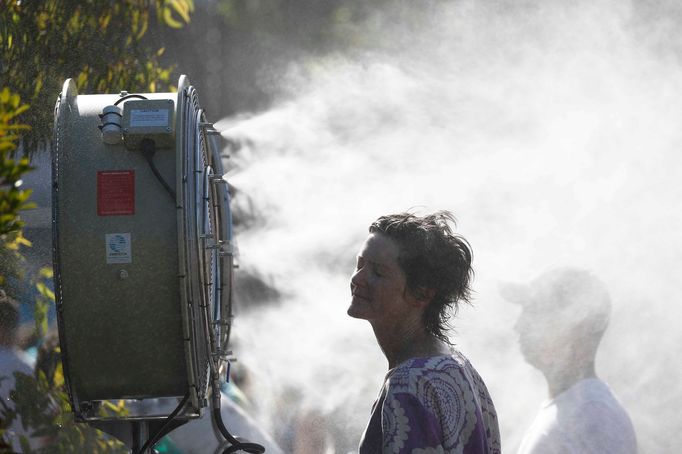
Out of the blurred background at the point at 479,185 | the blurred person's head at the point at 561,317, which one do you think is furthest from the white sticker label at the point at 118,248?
the blurred background at the point at 479,185

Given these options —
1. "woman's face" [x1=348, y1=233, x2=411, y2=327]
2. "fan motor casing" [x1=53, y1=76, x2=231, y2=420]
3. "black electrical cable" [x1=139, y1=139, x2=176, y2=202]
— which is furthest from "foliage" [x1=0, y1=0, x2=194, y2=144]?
"woman's face" [x1=348, y1=233, x2=411, y2=327]

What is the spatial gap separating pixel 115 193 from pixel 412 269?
3.12ft

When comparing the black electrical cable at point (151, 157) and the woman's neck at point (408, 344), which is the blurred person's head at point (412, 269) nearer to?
the woman's neck at point (408, 344)

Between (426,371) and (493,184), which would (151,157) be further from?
(493,184)

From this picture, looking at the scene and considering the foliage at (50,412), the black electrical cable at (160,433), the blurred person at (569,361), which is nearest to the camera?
the black electrical cable at (160,433)

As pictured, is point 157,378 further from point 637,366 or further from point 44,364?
point 637,366

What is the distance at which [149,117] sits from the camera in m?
2.91

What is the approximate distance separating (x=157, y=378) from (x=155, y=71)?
6.98 feet

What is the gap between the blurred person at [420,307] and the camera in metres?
2.41

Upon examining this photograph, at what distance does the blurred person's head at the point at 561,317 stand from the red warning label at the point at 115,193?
2075mm

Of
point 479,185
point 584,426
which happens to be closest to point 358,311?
point 584,426

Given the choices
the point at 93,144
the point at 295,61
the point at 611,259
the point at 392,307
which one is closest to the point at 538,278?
the point at 611,259

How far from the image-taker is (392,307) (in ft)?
8.47

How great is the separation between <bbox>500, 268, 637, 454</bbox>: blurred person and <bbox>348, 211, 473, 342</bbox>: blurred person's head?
140 centimetres
